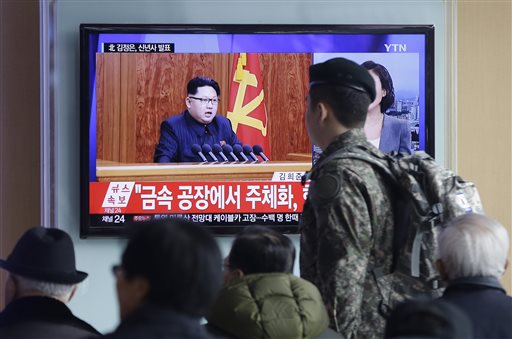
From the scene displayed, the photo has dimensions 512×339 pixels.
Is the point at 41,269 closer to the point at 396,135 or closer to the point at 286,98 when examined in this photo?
the point at 286,98

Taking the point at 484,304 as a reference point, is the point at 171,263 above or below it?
above

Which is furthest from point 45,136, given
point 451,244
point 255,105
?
point 451,244

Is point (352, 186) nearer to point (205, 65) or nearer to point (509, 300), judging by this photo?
point (509, 300)

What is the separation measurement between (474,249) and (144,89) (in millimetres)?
2348

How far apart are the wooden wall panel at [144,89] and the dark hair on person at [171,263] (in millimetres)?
2784

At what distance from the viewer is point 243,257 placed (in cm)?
212

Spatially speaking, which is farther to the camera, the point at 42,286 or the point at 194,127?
the point at 194,127

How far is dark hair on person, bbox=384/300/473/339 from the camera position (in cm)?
118

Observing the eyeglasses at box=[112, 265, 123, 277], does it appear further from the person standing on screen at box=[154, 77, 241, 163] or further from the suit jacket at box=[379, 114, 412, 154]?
the suit jacket at box=[379, 114, 412, 154]

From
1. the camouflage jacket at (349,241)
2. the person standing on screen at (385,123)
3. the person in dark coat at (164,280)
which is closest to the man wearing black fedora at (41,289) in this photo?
the camouflage jacket at (349,241)

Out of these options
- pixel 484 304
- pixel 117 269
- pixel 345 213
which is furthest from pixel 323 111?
pixel 117 269

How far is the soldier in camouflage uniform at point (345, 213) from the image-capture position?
7.02 ft

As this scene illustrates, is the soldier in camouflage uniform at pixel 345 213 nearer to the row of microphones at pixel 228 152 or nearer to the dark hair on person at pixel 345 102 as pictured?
the dark hair on person at pixel 345 102

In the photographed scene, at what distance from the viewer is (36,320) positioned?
6.36 feet
